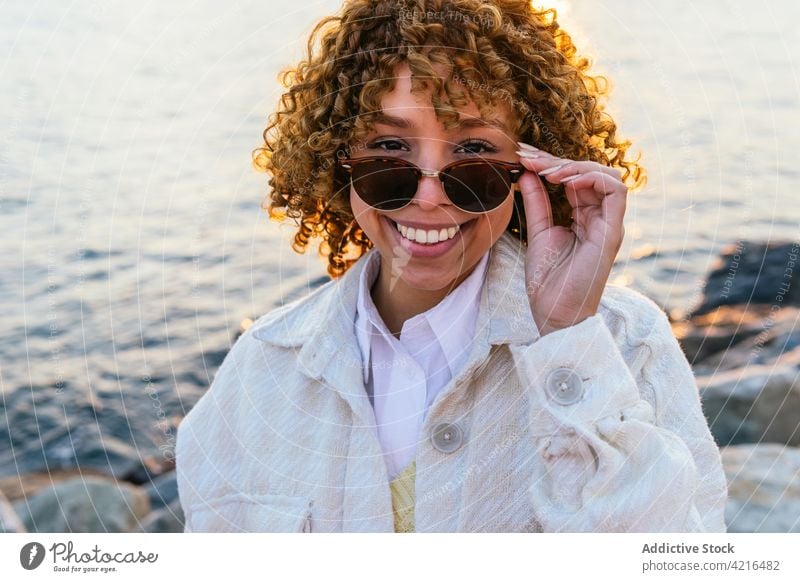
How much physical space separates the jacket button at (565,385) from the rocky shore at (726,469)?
163cm

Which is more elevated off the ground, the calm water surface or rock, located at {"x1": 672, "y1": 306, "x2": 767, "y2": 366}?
the calm water surface

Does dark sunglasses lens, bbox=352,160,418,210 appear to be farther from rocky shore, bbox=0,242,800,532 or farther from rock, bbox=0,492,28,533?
rock, bbox=0,492,28,533

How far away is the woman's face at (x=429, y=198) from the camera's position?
1777 millimetres

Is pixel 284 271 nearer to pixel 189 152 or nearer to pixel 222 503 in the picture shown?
pixel 189 152

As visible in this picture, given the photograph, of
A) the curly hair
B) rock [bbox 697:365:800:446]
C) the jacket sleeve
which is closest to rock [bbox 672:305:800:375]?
rock [bbox 697:365:800:446]

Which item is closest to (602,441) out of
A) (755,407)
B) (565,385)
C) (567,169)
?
(565,385)

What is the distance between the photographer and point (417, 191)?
5.92 ft

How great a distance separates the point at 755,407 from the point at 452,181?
2.31 metres

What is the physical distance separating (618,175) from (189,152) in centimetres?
272

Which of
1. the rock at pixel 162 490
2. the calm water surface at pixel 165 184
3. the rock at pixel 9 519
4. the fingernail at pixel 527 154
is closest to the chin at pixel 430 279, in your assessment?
the fingernail at pixel 527 154

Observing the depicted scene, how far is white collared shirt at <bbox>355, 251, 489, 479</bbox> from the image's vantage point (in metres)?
1.89
